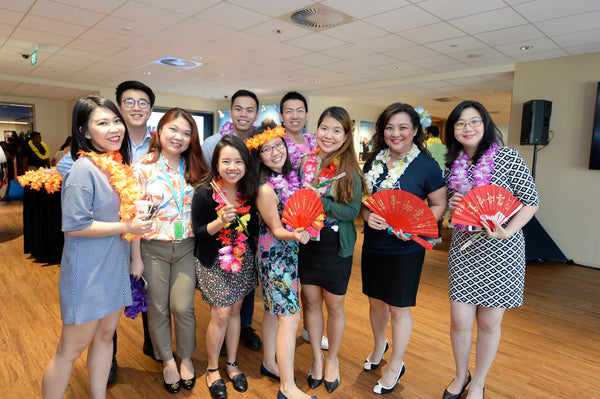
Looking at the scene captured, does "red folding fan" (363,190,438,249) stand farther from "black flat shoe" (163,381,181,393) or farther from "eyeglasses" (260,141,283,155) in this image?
"black flat shoe" (163,381,181,393)

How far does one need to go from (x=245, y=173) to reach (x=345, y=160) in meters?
0.54

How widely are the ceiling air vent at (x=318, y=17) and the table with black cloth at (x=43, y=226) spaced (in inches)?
135

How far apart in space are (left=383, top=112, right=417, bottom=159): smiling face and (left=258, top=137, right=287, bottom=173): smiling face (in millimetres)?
596

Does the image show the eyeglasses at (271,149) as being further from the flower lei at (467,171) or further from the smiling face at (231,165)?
the flower lei at (467,171)

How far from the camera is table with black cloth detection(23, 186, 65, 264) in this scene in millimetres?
4324

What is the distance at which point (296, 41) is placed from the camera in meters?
5.05

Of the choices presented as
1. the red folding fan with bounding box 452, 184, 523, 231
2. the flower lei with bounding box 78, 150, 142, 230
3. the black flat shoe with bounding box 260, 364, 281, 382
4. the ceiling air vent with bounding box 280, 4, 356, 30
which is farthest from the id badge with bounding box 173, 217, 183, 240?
the ceiling air vent with bounding box 280, 4, 356, 30

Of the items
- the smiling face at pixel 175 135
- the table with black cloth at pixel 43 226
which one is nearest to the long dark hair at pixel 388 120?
the smiling face at pixel 175 135

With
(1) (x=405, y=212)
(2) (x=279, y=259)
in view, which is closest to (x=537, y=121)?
(1) (x=405, y=212)

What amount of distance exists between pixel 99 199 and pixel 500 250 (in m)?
1.93

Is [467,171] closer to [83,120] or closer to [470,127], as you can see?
[470,127]

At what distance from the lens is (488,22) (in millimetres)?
4113

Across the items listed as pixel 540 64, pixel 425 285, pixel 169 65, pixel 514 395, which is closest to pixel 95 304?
pixel 514 395

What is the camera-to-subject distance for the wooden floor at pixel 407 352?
2160mm
